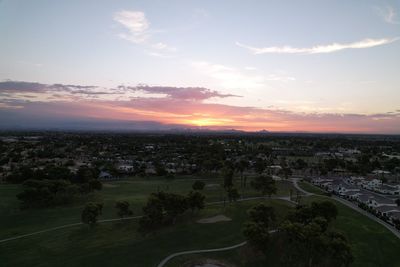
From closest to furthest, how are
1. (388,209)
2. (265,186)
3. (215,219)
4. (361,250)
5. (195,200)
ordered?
(361,250) < (215,219) < (195,200) < (265,186) < (388,209)

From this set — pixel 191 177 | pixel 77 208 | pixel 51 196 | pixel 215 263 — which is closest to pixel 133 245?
pixel 215 263

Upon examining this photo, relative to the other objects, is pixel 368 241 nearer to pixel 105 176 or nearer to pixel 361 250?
pixel 361 250

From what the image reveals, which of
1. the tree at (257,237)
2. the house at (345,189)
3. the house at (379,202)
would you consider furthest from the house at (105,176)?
the house at (379,202)

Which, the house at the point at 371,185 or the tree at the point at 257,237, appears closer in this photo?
the tree at the point at 257,237

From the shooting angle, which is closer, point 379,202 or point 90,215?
point 90,215

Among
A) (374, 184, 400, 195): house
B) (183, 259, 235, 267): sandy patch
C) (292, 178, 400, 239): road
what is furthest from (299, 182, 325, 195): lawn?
(183, 259, 235, 267): sandy patch

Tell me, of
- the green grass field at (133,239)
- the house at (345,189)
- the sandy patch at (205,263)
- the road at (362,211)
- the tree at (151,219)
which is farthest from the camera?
the house at (345,189)

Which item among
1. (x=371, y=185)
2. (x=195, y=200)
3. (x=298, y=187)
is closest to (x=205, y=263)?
(x=195, y=200)

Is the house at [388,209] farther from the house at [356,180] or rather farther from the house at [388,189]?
the house at [356,180]

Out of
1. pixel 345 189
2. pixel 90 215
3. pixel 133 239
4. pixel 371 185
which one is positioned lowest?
pixel 133 239
